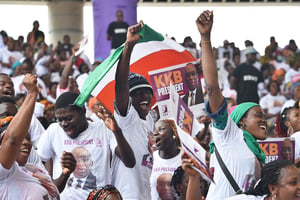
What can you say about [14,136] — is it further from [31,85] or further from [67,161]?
[67,161]

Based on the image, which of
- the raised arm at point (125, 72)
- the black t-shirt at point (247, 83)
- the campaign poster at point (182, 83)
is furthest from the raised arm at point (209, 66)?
the black t-shirt at point (247, 83)

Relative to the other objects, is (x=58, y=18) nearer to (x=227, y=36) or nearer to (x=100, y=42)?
(x=227, y=36)

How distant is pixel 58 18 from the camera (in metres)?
26.8

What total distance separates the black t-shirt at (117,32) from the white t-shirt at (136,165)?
8741 millimetres

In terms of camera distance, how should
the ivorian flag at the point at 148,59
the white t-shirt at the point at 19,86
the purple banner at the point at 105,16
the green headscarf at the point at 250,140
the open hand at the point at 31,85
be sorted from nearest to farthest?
the open hand at the point at 31,85
the green headscarf at the point at 250,140
the ivorian flag at the point at 148,59
the white t-shirt at the point at 19,86
the purple banner at the point at 105,16

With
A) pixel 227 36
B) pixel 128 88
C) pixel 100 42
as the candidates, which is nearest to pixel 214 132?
pixel 128 88

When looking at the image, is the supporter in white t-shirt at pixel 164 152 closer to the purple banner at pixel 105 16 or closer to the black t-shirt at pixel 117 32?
the black t-shirt at pixel 117 32

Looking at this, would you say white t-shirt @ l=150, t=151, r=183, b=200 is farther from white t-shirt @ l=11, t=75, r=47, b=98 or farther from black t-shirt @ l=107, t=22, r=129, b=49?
black t-shirt @ l=107, t=22, r=129, b=49

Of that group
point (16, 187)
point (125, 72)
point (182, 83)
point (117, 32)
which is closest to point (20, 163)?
point (16, 187)

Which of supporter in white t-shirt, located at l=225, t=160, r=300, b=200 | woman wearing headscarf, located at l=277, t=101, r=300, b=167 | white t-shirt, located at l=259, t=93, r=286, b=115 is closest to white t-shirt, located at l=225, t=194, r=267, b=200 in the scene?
supporter in white t-shirt, located at l=225, t=160, r=300, b=200

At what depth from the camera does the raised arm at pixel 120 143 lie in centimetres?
617

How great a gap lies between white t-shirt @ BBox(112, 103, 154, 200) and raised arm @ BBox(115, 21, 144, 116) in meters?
0.07

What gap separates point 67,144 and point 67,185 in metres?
0.32

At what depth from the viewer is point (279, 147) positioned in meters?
6.66
